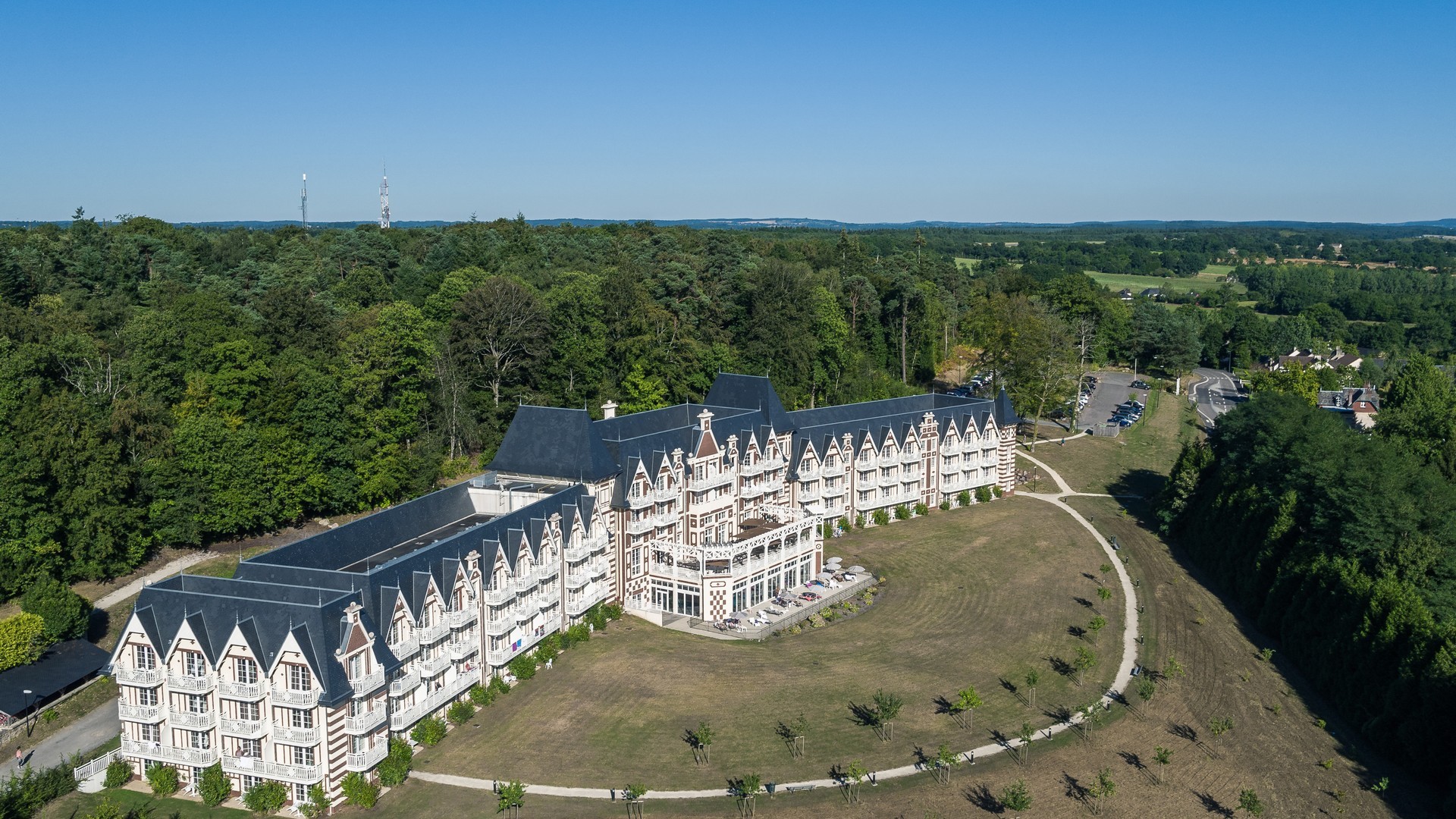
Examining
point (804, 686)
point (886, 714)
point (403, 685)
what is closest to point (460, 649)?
point (403, 685)

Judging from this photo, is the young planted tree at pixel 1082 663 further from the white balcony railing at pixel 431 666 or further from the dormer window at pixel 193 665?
the dormer window at pixel 193 665

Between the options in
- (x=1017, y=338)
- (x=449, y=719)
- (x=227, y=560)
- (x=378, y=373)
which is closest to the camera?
(x=449, y=719)

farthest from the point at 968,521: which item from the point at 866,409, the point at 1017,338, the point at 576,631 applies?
the point at 576,631

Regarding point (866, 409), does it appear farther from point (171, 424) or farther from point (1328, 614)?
point (171, 424)

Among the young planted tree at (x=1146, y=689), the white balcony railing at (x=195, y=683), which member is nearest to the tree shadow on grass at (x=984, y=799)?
the young planted tree at (x=1146, y=689)

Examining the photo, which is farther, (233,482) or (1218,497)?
(1218,497)

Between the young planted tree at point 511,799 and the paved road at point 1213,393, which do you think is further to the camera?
the paved road at point 1213,393

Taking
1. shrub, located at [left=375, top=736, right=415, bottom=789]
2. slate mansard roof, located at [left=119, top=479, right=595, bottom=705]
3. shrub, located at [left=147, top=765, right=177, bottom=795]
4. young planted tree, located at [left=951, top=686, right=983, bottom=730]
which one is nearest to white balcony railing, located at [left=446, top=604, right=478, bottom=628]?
slate mansard roof, located at [left=119, top=479, right=595, bottom=705]
